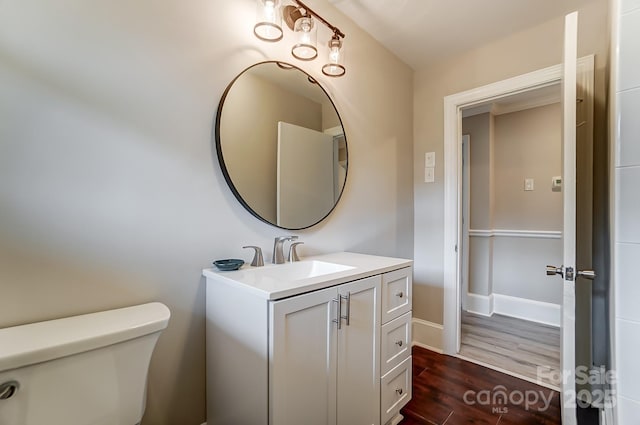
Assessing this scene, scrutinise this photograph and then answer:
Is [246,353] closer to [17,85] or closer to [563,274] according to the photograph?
[17,85]

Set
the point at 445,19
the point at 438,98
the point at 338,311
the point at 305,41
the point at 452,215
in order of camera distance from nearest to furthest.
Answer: the point at 338,311
the point at 305,41
the point at 445,19
the point at 452,215
the point at 438,98

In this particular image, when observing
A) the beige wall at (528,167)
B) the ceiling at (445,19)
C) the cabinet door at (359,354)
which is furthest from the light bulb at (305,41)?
the beige wall at (528,167)

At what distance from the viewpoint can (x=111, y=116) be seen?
1013mm

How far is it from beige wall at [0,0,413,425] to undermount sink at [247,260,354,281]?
0.15m

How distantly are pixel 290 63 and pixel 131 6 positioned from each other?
0.75 metres

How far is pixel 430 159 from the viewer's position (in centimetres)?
238

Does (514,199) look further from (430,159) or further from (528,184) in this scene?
(430,159)

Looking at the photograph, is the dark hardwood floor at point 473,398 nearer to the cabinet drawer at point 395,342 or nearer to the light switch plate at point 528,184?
the cabinet drawer at point 395,342

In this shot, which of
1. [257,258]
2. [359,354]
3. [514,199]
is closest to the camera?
[359,354]

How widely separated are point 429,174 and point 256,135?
160 centimetres

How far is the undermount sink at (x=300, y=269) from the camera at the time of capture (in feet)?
4.26

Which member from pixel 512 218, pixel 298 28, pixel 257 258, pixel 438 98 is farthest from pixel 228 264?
pixel 512 218

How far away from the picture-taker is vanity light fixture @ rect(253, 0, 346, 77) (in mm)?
1301

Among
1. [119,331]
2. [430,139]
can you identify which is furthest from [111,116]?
[430,139]
